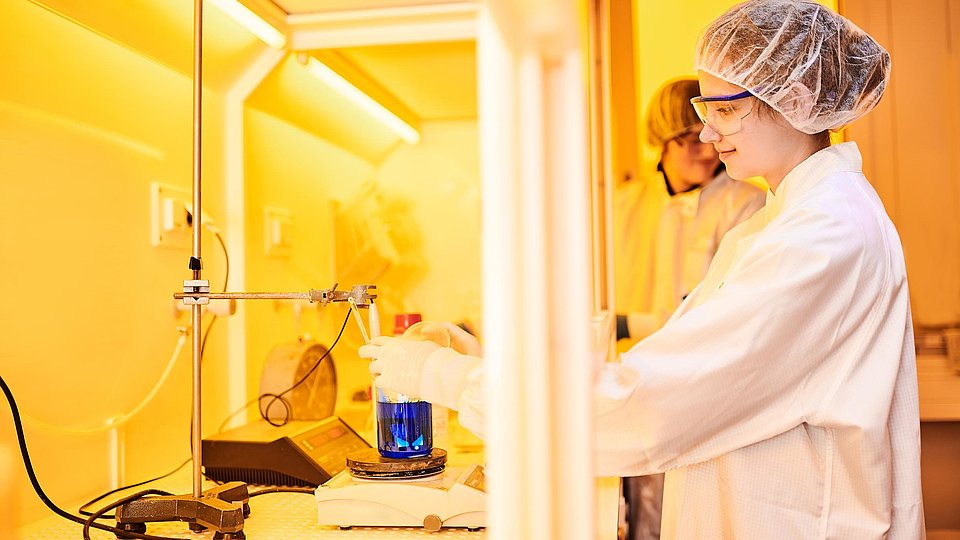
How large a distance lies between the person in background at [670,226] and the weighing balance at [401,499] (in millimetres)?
1325

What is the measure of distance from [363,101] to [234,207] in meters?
0.47

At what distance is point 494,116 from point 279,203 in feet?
5.34

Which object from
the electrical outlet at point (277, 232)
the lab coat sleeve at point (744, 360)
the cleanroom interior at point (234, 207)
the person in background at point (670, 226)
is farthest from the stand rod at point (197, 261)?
the person in background at point (670, 226)

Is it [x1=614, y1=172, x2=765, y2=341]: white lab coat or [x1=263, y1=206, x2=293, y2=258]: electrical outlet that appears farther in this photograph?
[x1=614, y1=172, x2=765, y2=341]: white lab coat

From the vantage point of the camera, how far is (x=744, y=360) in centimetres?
93

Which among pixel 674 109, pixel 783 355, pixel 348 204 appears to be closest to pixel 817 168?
pixel 783 355

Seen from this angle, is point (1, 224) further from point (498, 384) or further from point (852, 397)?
point (852, 397)

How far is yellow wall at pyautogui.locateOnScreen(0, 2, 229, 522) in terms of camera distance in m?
1.17

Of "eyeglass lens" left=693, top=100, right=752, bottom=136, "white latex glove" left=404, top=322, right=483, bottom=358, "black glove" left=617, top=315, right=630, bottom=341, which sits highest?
"eyeglass lens" left=693, top=100, right=752, bottom=136

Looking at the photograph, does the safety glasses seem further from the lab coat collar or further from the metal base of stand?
the metal base of stand

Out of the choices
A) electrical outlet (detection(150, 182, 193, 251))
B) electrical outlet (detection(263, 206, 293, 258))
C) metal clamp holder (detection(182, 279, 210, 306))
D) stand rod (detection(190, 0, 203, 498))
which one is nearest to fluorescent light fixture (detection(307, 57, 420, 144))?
electrical outlet (detection(263, 206, 293, 258))

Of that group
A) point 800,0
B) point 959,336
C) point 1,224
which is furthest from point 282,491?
point 959,336

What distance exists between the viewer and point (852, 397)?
1007mm

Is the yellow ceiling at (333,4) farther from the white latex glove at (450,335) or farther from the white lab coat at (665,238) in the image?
the white lab coat at (665,238)
